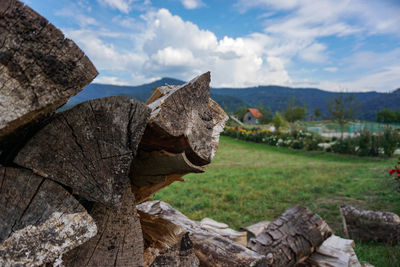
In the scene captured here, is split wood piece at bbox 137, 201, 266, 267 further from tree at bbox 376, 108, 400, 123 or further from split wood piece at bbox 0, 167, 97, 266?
tree at bbox 376, 108, 400, 123

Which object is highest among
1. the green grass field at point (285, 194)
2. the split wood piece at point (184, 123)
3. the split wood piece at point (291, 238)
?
the split wood piece at point (184, 123)

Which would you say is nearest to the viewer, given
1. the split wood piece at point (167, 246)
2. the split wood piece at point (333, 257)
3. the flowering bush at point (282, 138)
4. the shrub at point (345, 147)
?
the split wood piece at point (167, 246)

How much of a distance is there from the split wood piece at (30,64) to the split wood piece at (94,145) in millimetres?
145

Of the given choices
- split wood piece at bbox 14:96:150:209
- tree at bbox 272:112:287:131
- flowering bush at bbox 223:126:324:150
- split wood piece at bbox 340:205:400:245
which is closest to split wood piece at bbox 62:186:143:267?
split wood piece at bbox 14:96:150:209

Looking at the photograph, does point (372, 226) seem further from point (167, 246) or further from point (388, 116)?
point (388, 116)

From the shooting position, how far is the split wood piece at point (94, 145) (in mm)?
1270

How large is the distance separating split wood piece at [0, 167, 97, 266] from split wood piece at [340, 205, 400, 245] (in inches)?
181

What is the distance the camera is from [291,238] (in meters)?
3.24

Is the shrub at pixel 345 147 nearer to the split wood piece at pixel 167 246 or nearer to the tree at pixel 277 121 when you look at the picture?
the tree at pixel 277 121

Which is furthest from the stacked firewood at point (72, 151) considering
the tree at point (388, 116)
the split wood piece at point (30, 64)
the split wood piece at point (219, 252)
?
the tree at point (388, 116)

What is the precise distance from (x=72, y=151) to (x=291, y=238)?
2791mm

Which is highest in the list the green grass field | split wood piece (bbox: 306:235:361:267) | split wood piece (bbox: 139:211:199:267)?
split wood piece (bbox: 139:211:199:267)

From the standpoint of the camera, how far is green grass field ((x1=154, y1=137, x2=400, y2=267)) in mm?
5379

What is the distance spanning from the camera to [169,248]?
72.9 inches
